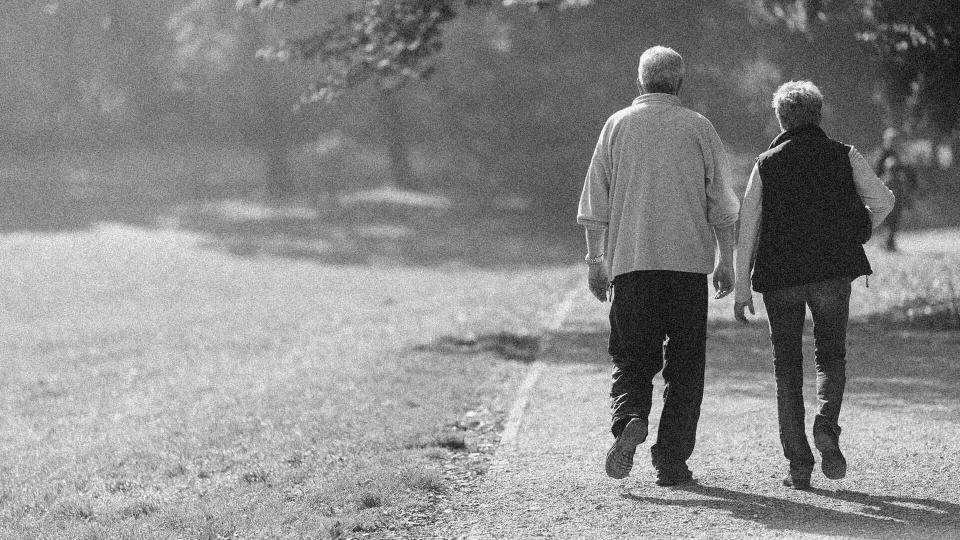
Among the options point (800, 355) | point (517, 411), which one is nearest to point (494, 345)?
point (517, 411)

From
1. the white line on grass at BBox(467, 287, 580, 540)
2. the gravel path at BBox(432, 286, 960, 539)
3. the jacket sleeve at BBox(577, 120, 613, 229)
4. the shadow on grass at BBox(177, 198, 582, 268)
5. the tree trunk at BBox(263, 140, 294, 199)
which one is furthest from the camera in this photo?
the tree trunk at BBox(263, 140, 294, 199)

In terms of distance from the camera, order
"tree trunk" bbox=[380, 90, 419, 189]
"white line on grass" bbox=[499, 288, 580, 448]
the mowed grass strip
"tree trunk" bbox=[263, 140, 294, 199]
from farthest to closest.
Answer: "tree trunk" bbox=[263, 140, 294, 199]
"tree trunk" bbox=[380, 90, 419, 189]
"white line on grass" bbox=[499, 288, 580, 448]
the mowed grass strip

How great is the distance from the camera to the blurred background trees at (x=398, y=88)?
13.6m

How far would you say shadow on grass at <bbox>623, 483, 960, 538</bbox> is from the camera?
5.44 metres

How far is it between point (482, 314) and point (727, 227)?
33.5ft

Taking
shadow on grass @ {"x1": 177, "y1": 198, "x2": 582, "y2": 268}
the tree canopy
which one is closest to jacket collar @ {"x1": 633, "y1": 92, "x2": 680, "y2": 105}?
the tree canopy

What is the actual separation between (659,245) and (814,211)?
0.74 m

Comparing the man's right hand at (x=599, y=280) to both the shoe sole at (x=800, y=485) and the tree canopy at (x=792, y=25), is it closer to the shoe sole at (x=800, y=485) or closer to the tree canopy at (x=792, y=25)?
the shoe sole at (x=800, y=485)

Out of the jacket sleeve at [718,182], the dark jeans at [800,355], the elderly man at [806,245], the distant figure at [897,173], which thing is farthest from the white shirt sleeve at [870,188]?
the distant figure at [897,173]

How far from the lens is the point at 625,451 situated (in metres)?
6.17

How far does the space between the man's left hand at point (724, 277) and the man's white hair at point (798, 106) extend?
727 millimetres

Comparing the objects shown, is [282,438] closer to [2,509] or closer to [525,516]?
[2,509]

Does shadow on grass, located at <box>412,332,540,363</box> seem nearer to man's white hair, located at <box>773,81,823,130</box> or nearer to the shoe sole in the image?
the shoe sole

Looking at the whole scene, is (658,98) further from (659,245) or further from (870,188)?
(870,188)
